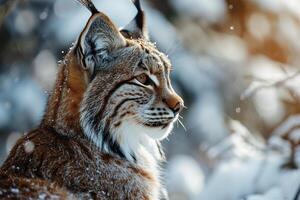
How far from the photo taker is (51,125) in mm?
5297

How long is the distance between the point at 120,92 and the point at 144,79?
0.64 feet

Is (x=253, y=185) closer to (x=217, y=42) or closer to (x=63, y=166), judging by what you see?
(x=63, y=166)

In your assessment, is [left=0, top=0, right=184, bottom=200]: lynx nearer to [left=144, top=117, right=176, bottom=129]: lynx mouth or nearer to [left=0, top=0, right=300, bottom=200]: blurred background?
[left=144, top=117, right=176, bottom=129]: lynx mouth

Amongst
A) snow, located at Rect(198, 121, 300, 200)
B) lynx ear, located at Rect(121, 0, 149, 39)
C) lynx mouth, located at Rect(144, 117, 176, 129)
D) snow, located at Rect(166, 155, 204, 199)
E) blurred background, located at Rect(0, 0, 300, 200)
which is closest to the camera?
lynx mouth, located at Rect(144, 117, 176, 129)

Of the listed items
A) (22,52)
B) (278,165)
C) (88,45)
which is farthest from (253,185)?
(22,52)

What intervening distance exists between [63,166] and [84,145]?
242 millimetres

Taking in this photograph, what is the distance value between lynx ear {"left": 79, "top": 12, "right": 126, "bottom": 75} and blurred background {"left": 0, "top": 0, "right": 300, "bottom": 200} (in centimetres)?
355

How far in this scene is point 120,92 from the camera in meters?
5.29

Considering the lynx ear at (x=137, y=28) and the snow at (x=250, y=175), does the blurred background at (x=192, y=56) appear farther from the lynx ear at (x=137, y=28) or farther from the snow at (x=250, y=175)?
the lynx ear at (x=137, y=28)

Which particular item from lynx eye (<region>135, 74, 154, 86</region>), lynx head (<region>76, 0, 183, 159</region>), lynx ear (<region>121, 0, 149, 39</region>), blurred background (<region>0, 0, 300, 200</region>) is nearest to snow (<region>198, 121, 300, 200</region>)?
lynx head (<region>76, 0, 183, 159</region>)

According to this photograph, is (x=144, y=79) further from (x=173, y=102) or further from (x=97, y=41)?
(x=97, y=41)

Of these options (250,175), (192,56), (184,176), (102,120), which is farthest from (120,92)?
(192,56)

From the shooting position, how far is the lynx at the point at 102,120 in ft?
16.6

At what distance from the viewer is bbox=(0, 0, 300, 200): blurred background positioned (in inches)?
379
